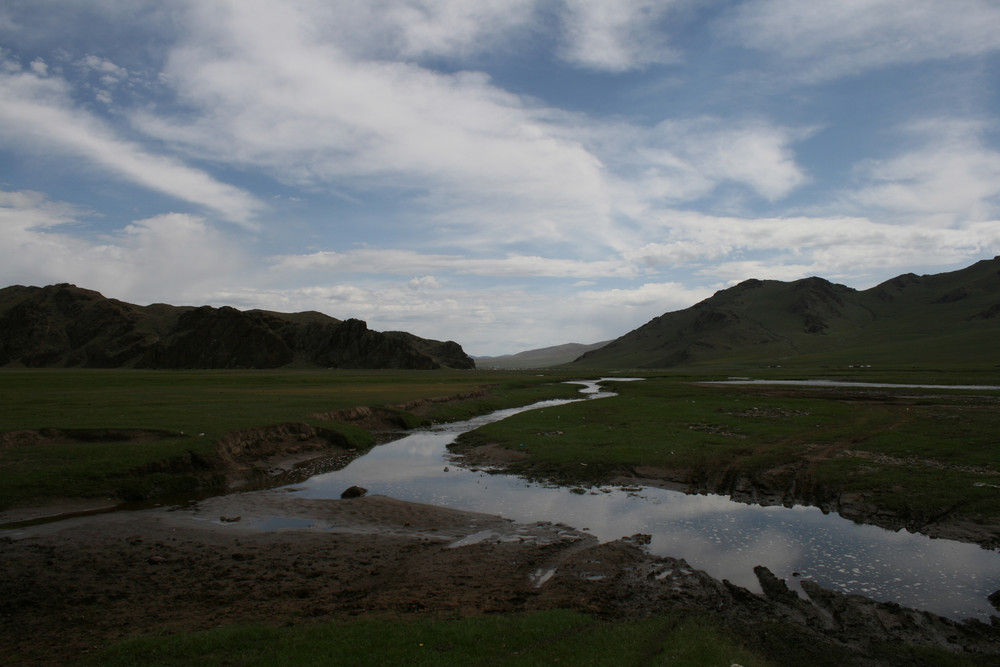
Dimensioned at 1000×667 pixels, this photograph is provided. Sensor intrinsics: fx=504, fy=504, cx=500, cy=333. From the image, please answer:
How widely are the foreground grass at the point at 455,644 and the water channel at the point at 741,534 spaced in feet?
15.4

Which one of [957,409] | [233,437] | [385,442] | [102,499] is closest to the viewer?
[102,499]

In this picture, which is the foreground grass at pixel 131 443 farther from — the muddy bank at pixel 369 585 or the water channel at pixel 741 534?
the water channel at pixel 741 534

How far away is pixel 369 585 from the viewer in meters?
A: 14.6

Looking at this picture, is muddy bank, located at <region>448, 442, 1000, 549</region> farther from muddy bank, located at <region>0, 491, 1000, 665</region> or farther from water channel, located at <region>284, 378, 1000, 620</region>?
muddy bank, located at <region>0, 491, 1000, 665</region>

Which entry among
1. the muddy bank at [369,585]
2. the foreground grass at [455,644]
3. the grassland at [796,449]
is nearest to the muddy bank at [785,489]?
the grassland at [796,449]

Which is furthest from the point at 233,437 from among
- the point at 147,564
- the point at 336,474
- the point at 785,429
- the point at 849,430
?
the point at 849,430

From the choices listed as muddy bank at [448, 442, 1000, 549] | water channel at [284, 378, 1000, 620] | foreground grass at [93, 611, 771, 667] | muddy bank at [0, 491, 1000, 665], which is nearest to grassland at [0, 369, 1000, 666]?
foreground grass at [93, 611, 771, 667]

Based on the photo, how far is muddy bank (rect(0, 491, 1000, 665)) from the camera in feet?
38.1

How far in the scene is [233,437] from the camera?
107 feet

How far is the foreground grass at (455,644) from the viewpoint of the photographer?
33.2 ft

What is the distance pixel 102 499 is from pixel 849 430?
149 feet

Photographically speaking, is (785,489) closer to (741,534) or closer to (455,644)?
(741,534)

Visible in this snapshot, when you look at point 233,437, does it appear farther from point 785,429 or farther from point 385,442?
point 785,429

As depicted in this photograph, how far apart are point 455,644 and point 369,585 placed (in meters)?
4.80
